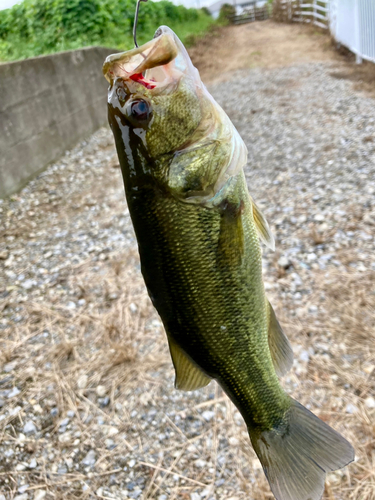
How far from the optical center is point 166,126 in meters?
1.32

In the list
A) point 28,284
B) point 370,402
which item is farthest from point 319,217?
point 28,284

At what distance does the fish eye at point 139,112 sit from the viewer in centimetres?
129

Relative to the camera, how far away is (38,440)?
8.98ft

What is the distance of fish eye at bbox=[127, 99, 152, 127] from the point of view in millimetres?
1293

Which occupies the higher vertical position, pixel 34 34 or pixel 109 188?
pixel 34 34

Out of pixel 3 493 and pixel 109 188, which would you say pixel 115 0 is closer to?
pixel 109 188

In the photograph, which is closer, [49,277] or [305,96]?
[49,277]

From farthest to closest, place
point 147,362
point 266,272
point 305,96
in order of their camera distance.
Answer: point 305,96 → point 266,272 → point 147,362

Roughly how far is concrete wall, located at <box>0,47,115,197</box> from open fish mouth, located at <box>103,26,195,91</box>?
198 inches

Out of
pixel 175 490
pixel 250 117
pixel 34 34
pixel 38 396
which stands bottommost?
pixel 175 490

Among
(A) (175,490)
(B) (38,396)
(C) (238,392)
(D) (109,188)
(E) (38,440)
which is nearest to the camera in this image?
(C) (238,392)

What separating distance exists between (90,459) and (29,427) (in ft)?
1.72

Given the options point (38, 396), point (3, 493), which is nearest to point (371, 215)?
point (38, 396)

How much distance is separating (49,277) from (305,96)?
6.82m
